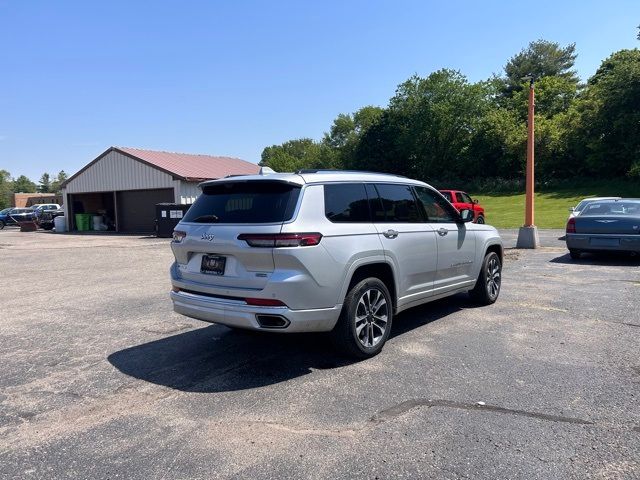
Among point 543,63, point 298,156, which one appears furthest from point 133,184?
point 298,156

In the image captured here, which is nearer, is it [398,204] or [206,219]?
[206,219]

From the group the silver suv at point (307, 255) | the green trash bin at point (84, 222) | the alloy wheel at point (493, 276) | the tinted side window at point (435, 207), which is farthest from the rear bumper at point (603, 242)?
the green trash bin at point (84, 222)

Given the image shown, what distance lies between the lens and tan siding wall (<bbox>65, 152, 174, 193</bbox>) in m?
28.8

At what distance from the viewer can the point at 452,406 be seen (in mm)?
3900

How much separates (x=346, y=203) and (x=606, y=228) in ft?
28.1

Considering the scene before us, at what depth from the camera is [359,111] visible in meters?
93.9

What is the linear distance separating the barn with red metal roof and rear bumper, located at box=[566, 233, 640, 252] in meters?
21.0

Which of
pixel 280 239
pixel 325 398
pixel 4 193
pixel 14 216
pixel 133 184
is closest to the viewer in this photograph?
pixel 325 398

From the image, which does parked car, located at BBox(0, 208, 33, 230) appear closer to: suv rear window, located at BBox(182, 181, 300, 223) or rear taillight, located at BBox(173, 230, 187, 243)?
rear taillight, located at BBox(173, 230, 187, 243)

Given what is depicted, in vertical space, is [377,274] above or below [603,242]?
above

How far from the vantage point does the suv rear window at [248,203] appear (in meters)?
4.56

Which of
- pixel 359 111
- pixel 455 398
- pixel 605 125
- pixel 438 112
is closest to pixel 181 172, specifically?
pixel 455 398

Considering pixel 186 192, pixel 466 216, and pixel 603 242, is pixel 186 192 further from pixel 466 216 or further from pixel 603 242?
pixel 466 216

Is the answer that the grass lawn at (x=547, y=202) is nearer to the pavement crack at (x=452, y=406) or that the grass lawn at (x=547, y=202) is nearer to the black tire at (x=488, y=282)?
the black tire at (x=488, y=282)
